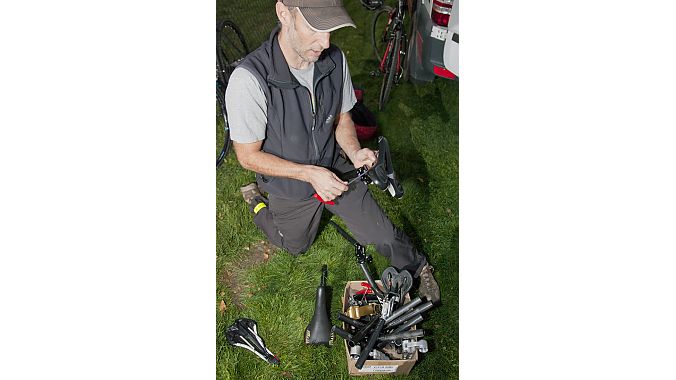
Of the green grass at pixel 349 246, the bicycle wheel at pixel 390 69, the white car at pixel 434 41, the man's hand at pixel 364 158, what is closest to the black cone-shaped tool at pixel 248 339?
the green grass at pixel 349 246

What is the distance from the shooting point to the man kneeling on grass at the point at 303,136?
8.59ft

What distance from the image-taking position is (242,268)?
2.84m

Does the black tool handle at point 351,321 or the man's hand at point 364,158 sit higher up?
the man's hand at point 364,158

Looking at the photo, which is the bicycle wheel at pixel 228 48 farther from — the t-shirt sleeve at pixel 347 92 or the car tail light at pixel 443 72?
the car tail light at pixel 443 72

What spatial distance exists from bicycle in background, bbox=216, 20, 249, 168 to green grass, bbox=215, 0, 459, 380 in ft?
0.15

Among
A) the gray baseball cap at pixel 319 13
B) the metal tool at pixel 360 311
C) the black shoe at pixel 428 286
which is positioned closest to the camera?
the gray baseball cap at pixel 319 13

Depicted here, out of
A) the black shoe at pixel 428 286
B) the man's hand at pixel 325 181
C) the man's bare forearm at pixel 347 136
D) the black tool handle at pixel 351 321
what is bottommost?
the black tool handle at pixel 351 321

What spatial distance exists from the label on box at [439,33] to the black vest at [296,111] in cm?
53

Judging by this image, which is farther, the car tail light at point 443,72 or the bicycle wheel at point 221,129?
the car tail light at point 443,72

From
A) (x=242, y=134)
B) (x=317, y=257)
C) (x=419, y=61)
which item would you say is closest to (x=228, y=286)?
(x=317, y=257)

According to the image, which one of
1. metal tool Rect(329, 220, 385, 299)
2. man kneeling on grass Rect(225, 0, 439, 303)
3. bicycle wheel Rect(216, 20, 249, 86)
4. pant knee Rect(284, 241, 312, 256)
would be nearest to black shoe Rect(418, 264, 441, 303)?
man kneeling on grass Rect(225, 0, 439, 303)

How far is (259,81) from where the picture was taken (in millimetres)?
2627

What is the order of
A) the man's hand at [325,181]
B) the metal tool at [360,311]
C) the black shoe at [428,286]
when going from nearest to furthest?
the man's hand at [325,181], the metal tool at [360,311], the black shoe at [428,286]

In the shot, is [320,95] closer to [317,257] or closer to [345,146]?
[345,146]
